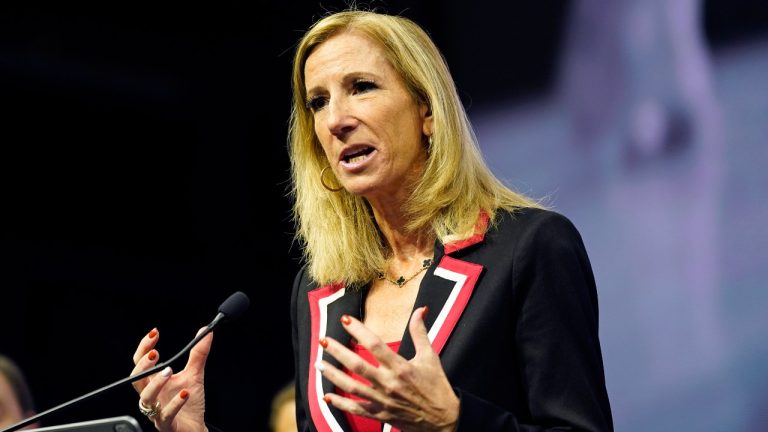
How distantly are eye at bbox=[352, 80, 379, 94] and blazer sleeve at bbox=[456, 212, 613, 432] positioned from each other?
457mm

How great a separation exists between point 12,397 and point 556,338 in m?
2.51

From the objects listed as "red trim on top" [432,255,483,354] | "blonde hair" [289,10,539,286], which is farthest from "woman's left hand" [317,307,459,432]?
"blonde hair" [289,10,539,286]

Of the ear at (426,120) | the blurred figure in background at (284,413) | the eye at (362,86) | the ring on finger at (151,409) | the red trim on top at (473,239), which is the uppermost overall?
the eye at (362,86)

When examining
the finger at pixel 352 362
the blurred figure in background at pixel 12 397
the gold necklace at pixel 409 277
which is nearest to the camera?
the finger at pixel 352 362

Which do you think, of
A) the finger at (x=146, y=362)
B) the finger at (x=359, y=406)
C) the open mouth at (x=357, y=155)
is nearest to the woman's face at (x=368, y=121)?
the open mouth at (x=357, y=155)

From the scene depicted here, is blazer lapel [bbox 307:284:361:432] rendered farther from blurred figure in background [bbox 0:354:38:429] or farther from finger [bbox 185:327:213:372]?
blurred figure in background [bbox 0:354:38:429]

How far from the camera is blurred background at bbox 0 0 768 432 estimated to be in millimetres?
3555

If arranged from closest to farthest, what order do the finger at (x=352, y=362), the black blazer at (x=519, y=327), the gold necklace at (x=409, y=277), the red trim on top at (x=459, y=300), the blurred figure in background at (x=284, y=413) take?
the finger at (x=352, y=362) → the black blazer at (x=519, y=327) → the red trim on top at (x=459, y=300) → the gold necklace at (x=409, y=277) → the blurred figure in background at (x=284, y=413)

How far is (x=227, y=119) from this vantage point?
500cm

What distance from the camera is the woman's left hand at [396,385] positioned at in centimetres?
158

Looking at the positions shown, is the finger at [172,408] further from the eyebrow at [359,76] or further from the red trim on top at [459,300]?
the eyebrow at [359,76]

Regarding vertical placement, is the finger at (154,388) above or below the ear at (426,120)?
below

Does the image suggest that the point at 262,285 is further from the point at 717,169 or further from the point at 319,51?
the point at 319,51

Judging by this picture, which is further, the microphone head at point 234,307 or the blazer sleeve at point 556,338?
the microphone head at point 234,307
